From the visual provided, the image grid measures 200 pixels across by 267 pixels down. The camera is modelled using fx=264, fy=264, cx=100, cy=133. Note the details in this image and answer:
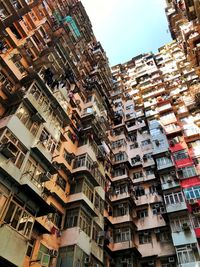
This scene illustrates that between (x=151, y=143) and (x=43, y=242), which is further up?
(x=151, y=143)

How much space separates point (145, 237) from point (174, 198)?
441cm

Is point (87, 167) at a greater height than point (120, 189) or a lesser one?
greater

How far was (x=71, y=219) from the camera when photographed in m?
18.5

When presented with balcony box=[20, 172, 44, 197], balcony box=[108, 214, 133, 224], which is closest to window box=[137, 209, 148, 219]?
balcony box=[108, 214, 133, 224]

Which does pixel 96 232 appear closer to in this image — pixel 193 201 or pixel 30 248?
pixel 30 248

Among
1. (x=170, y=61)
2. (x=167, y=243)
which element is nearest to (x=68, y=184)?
(x=167, y=243)

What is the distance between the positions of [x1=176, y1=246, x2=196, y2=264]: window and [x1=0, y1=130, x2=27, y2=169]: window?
14.2 m

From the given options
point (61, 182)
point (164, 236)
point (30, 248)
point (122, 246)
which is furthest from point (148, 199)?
point (30, 248)

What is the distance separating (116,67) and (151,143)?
28184 mm

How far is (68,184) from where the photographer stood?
20.8m

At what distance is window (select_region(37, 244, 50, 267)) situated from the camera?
15188mm

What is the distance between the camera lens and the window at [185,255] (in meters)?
19.8

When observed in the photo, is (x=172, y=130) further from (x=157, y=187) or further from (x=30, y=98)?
(x=30, y=98)

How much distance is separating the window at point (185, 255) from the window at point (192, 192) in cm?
446
